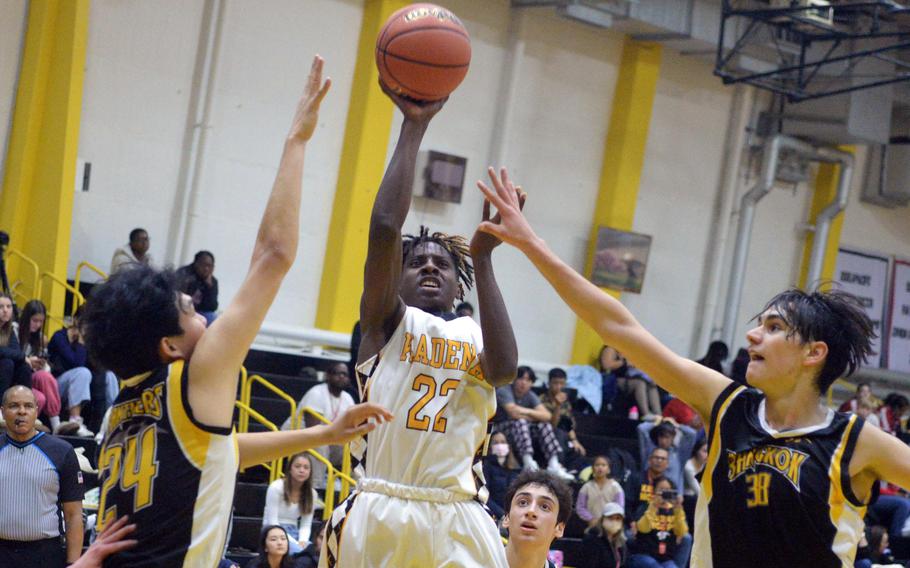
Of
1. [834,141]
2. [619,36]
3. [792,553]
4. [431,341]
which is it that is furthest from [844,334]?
[834,141]

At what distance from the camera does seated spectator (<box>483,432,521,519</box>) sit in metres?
11.4

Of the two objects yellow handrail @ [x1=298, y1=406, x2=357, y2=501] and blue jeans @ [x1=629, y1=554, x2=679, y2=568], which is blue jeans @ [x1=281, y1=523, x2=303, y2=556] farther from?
blue jeans @ [x1=629, y1=554, x2=679, y2=568]

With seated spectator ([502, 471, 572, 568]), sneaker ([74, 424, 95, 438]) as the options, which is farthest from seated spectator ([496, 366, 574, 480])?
seated spectator ([502, 471, 572, 568])

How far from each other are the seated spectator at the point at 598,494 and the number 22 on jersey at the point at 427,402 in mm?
7311

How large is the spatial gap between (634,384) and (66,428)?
683cm

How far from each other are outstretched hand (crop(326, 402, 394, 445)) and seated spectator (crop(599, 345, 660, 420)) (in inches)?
416

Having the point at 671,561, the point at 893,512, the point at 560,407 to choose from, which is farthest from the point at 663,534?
A: the point at 893,512

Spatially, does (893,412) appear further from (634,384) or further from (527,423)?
(527,423)

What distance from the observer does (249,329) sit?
324 centimetres

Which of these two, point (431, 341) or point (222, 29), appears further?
point (222, 29)

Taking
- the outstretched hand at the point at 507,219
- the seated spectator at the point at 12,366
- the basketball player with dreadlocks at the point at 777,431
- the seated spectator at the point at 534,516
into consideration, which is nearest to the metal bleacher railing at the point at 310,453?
the seated spectator at the point at 12,366

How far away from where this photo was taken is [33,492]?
25.0ft

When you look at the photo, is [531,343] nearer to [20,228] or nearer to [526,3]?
[526,3]

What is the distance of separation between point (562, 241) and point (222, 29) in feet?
16.6
